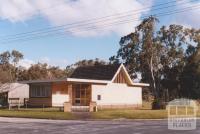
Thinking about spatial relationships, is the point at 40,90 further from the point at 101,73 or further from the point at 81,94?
the point at 101,73

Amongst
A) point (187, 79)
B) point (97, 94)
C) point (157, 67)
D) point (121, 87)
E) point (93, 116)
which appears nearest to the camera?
point (93, 116)

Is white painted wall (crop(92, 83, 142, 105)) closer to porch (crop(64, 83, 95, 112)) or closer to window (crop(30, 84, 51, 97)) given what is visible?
porch (crop(64, 83, 95, 112))

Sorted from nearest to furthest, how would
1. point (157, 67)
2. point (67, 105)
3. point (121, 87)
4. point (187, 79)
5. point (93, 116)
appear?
point (93, 116)
point (67, 105)
point (121, 87)
point (187, 79)
point (157, 67)

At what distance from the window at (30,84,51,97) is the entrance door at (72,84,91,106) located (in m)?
2.90

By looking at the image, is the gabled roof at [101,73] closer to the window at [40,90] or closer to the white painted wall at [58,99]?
the window at [40,90]

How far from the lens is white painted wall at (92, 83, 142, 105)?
165 feet

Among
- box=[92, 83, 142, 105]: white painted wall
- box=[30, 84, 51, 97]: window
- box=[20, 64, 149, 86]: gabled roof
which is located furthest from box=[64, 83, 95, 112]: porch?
box=[30, 84, 51, 97]: window

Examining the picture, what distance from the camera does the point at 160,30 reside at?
77.5 metres

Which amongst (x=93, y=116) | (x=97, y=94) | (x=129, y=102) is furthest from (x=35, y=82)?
(x=93, y=116)

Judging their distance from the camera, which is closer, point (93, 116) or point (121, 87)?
point (93, 116)

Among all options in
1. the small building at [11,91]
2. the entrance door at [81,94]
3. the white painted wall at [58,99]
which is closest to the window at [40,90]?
the white painted wall at [58,99]

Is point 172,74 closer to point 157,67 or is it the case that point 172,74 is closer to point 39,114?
point 157,67

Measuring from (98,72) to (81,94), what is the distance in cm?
603

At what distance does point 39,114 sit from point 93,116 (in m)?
4.76
